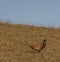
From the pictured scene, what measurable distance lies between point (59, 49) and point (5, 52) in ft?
8.07

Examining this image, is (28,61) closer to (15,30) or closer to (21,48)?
(21,48)

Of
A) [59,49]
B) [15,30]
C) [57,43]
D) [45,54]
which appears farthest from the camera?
[15,30]

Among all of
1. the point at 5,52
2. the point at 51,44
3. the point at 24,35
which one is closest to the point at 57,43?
the point at 51,44

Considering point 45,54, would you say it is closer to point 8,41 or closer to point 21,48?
point 21,48

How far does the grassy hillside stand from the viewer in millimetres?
12367

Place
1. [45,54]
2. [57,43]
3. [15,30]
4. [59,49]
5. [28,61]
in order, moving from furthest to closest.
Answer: [15,30] < [57,43] < [59,49] < [45,54] < [28,61]

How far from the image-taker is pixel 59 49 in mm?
13867

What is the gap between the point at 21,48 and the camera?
13516 mm

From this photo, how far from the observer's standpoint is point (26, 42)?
14.4 meters

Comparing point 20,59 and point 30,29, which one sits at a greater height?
point 30,29

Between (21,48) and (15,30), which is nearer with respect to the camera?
(21,48)

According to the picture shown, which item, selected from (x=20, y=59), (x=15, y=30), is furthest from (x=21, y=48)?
(x=15, y=30)

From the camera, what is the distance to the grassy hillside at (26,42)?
487 inches

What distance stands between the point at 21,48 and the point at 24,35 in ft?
7.32
